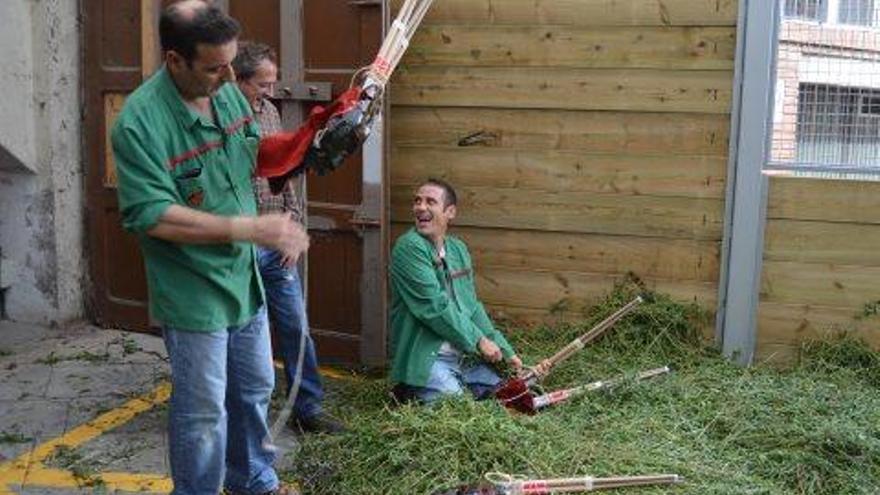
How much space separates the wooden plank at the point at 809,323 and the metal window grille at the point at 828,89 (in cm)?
69

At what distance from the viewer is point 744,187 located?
4754 mm

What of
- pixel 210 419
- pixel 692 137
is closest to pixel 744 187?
pixel 692 137

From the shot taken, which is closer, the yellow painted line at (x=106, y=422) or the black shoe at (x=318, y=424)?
the yellow painted line at (x=106, y=422)

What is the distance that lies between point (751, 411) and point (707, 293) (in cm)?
90

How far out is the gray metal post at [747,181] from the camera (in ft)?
15.1

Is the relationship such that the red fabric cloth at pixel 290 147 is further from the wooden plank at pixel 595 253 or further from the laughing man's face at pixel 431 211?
the wooden plank at pixel 595 253

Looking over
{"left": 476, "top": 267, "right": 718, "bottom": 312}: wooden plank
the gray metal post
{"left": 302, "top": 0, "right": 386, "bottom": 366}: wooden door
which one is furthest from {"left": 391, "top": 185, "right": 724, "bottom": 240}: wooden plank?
{"left": 302, "top": 0, "right": 386, "bottom": 366}: wooden door

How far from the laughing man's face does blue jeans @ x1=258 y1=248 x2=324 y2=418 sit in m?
0.63

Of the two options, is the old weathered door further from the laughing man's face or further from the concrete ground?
the concrete ground

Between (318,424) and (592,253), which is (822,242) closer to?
(592,253)

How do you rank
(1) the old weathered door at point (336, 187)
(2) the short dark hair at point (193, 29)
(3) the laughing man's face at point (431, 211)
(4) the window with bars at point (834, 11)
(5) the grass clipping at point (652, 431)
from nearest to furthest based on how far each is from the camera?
1. (2) the short dark hair at point (193, 29)
2. (5) the grass clipping at point (652, 431)
3. (3) the laughing man's face at point (431, 211)
4. (4) the window with bars at point (834, 11)
5. (1) the old weathered door at point (336, 187)

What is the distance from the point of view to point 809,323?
482 cm

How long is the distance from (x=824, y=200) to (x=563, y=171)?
131 cm

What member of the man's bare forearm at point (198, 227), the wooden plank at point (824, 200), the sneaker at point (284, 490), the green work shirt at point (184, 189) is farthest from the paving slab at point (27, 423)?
the wooden plank at point (824, 200)
